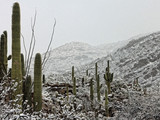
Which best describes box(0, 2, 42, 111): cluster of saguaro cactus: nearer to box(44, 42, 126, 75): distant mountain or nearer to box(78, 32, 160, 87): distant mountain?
box(78, 32, 160, 87): distant mountain

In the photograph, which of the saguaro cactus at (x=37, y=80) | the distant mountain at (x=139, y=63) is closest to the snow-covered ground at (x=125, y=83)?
the distant mountain at (x=139, y=63)

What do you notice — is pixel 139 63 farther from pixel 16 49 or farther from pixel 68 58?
pixel 68 58


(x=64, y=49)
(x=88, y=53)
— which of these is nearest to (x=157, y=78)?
(x=88, y=53)

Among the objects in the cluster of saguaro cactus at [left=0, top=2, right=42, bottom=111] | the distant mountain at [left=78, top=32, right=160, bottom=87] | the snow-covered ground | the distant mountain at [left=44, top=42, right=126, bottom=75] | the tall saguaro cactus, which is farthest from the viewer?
the distant mountain at [left=44, top=42, right=126, bottom=75]

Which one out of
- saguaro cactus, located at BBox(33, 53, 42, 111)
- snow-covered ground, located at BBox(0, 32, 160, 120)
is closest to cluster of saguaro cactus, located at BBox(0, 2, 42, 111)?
saguaro cactus, located at BBox(33, 53, 42, 111)

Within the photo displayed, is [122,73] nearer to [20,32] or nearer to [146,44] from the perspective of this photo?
[146,44]

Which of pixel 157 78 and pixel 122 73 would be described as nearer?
pixel 157 78

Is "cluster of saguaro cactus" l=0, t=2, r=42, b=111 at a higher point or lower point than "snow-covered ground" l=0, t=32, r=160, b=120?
higher

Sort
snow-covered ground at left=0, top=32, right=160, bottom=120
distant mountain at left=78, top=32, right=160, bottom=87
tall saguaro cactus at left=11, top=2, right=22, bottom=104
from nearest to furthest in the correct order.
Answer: tall saguaro cactus at left=11, top=2, right=22, bottom=104 < snow-covered ground at left=0, top=32, right=160, bottom=120 < distant mountain at left=78, top=32, right=160, bottom=87

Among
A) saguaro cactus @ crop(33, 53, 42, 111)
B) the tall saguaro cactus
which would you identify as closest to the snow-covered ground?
saguaro cactus @ crop(33, 53, 42, 111)

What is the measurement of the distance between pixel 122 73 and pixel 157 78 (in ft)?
32.2

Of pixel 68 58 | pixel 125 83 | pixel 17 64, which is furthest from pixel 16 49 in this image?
pixel 68 58

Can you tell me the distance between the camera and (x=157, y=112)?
9.19m

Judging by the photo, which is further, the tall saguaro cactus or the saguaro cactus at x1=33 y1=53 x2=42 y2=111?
the saguaro cactus at x1=33 y1=53 x2=42 y2=111
